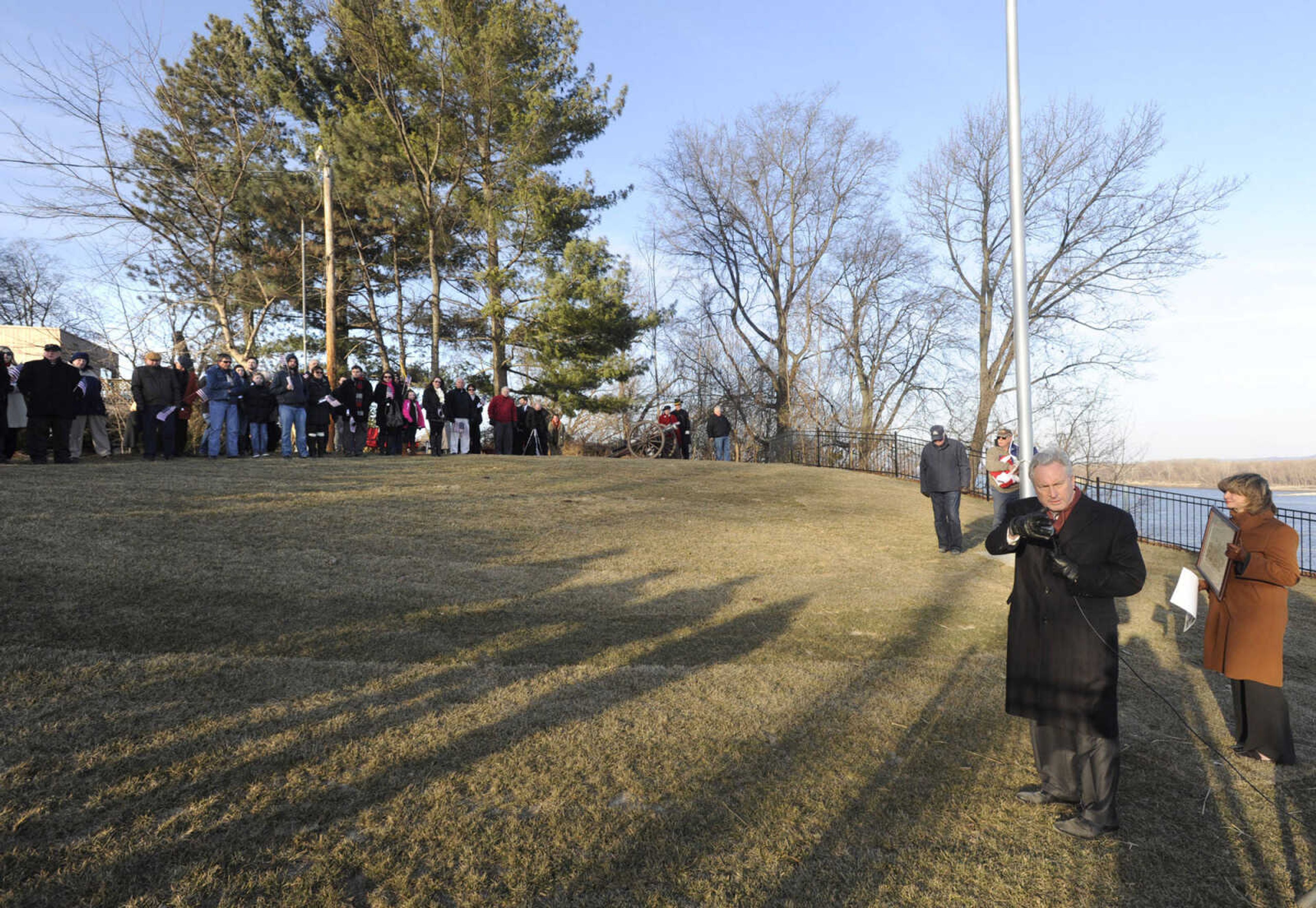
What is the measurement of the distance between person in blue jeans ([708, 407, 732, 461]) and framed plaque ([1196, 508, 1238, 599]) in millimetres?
18414

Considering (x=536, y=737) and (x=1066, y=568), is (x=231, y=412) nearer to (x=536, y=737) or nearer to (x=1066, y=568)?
(x=536, y=737)

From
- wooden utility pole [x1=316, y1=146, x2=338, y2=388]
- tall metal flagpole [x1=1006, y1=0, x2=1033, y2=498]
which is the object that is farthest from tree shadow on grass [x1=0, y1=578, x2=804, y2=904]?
wooden utility pole [x1=316, y1=146, x2=338, y2=388]

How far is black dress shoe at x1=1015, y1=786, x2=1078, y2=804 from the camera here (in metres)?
3.79

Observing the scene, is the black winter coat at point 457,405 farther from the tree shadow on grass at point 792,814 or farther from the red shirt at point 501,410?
the tree shadow on grass at point 792,814

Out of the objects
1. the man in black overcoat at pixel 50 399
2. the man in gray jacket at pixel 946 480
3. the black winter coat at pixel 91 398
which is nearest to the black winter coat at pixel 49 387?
the man in black overcoat at pixel 50 399

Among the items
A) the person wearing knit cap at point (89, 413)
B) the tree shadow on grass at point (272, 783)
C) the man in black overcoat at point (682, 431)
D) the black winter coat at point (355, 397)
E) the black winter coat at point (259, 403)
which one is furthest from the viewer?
the man in black overcoat at point (682, 431)

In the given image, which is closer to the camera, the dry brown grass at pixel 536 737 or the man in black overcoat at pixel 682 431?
the dry brown grass at pixel 536 737

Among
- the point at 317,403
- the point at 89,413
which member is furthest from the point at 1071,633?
the point at 317,403

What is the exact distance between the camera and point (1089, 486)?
18266 millimetres

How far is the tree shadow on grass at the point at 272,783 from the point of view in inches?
115

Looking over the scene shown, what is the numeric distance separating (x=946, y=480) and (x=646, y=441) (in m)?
15.7

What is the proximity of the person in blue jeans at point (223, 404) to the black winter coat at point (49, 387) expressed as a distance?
74.6 inches

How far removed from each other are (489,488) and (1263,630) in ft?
33.6

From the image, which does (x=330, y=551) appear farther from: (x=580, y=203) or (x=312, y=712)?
(x=580, y=203)
